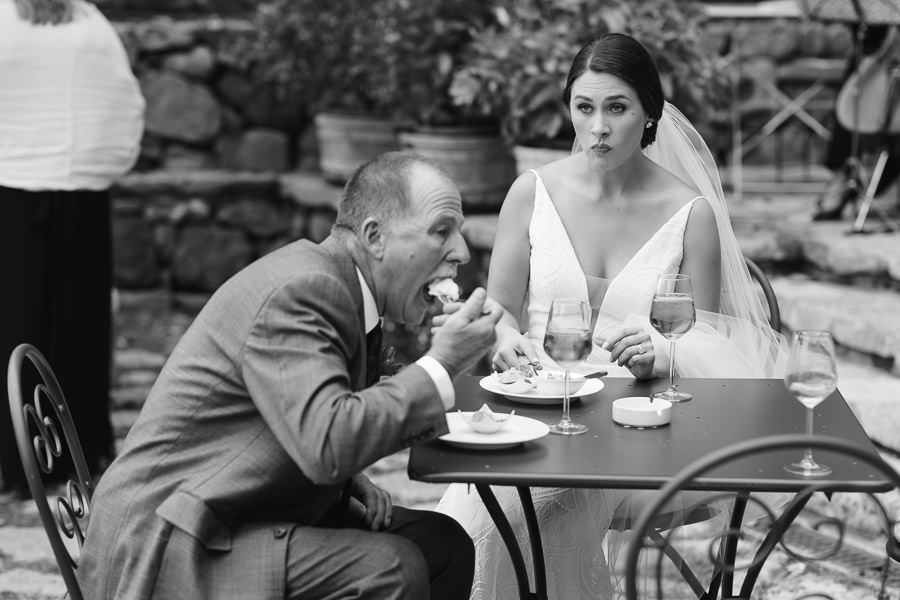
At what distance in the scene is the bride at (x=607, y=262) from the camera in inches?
122

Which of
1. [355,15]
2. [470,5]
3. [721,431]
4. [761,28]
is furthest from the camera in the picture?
[761,28]

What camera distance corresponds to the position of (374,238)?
2.36 m

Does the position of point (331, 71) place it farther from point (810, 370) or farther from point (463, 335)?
point (810, 370)

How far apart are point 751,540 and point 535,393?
1694mm

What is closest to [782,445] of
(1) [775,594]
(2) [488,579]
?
(2) [488,579]

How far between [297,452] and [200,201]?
18.2 feet

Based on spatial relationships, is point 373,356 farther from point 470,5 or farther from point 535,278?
point 470,5

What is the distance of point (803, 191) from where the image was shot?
7.38 meters

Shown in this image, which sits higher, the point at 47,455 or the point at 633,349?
the point at 633,349

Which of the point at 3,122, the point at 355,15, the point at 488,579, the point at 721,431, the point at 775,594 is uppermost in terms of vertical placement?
the point at 355,15

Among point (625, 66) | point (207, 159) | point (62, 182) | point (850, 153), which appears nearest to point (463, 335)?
point (625, 66)

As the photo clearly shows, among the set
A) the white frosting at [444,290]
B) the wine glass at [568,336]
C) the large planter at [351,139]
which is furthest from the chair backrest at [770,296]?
the large planter at [351,139]

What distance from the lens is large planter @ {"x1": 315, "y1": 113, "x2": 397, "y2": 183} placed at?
22.9ft

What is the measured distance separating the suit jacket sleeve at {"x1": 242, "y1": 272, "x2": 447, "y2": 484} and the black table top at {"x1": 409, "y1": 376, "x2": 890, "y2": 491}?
5.4 inches
